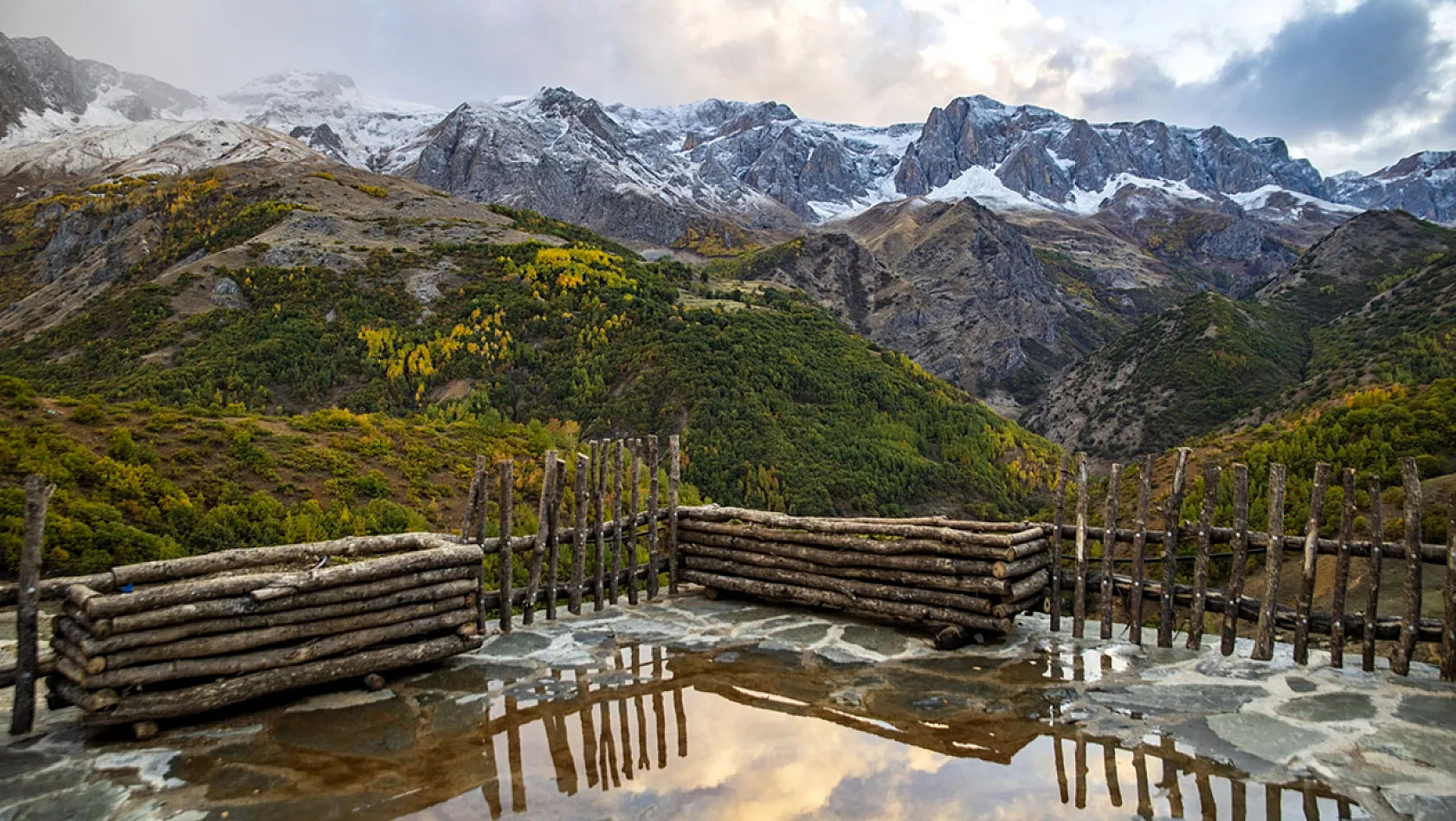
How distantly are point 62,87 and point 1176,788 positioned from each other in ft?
604

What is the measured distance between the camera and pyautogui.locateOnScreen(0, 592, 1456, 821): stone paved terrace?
473 centimetres

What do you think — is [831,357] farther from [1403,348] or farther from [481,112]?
[481,112]

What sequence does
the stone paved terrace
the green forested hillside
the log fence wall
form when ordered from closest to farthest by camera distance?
the stone paved terrace
the log fence wall
the green forested hillside

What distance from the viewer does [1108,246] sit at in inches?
6801

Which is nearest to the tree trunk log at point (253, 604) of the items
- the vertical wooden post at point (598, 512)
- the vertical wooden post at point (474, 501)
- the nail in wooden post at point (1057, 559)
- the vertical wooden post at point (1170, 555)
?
the vertical wooden post at point (474, 501)

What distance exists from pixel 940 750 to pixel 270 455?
13.0 metres

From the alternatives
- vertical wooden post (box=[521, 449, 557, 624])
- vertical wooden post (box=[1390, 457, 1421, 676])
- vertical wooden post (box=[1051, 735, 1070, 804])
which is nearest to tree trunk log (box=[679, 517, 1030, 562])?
vertical wooden post (box=[521, 449, 557, 624])

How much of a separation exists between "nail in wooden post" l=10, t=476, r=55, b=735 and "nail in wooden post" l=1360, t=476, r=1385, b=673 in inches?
385

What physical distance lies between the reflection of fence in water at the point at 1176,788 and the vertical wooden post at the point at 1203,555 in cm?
253

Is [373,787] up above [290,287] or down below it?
below

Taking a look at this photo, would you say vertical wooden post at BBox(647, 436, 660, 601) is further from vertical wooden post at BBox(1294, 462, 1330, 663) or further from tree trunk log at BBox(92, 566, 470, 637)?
vertical wooden post at BBox(1294, 462, 1330, 663)

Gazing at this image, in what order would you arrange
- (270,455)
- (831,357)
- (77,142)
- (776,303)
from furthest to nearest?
(77,142)
(776,303)
(831,357)
(270,455)

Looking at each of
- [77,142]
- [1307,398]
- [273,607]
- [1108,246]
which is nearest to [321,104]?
[77,142]

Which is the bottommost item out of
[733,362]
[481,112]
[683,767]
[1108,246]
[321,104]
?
[683,767]
